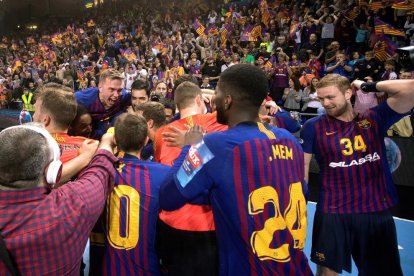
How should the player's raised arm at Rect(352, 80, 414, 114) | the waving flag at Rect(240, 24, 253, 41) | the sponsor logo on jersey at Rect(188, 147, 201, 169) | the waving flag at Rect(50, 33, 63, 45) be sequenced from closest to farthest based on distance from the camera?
the sponsor logo on jersey at Rect(188, 147, 201, 169), the player's raised arm at Rect(352, 80, 414, 114), the waving flag at Rect(240, 24, 253, 41), the waving flag at Rect(50, 33, 63, 45)

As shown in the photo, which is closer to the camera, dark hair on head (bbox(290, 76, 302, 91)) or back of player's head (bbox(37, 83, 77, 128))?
back of player's head (bbox(37, 83, 77, 128))

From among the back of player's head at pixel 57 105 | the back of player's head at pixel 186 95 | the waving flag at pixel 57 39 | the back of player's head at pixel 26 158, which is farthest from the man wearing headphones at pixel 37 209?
the waving flag at pixel 57 39

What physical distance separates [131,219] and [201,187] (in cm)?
80

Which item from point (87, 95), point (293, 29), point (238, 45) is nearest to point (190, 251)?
point (87, 95)

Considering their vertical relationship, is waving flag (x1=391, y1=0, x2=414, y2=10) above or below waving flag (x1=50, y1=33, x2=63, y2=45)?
above

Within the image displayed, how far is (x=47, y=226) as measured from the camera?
4.91ft

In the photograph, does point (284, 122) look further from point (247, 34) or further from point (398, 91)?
point (247, 34)

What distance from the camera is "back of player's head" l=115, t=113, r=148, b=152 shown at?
91.5 inches

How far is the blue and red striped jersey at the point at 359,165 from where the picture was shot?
3033 mm

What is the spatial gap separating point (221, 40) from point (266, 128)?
1325 cm

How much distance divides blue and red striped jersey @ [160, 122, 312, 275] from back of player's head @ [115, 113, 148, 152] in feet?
1.95

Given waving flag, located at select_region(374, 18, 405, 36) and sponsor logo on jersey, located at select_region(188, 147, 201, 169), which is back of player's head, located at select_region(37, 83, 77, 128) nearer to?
sponsor logo on jersey, located at select_region(188, 147, 201, 169)

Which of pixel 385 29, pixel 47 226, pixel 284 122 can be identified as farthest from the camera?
pixel 385 29

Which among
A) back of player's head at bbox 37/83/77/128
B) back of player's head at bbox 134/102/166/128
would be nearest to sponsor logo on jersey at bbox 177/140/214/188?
back of player's head at bbox 37/83/77/128
